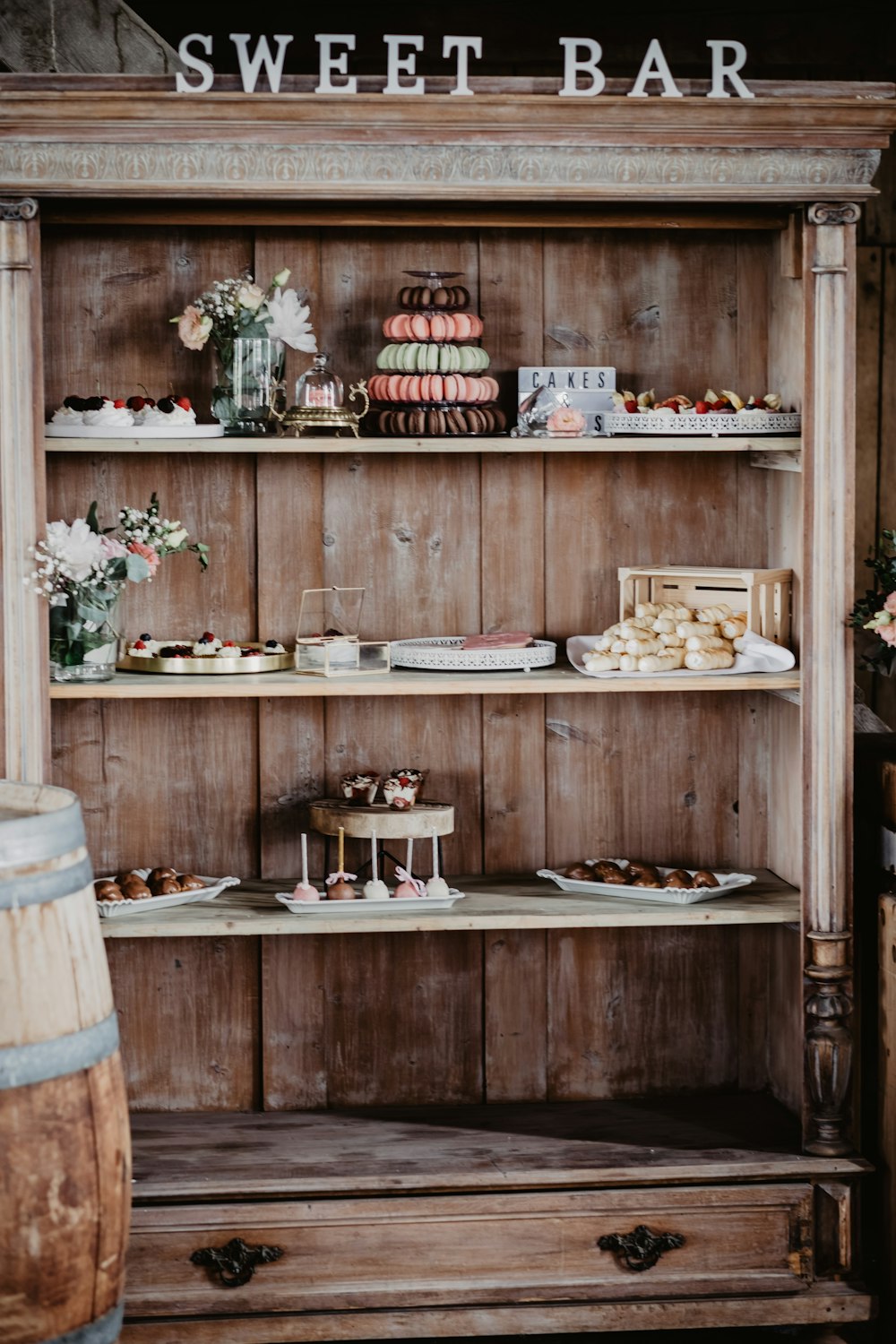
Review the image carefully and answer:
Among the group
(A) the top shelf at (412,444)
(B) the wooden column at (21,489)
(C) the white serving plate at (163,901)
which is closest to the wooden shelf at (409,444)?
(A) the top shelf at (412,444)

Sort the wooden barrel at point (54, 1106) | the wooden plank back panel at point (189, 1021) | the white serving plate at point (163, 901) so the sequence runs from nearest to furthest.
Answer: the wooden barrel at point (54, 1106) → the white serving plate at point (163, 901) → the wooden plank back panel at point (189, 1021)

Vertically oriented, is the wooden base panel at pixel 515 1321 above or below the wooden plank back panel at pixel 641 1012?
below

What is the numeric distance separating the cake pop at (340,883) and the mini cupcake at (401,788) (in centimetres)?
12

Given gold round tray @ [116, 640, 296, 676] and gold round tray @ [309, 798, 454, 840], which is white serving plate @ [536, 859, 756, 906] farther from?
gold round tray @ [116, 640, 296, 676]

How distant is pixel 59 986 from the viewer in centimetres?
188

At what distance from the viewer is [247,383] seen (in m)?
3.21

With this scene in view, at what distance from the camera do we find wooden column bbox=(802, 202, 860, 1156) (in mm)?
3031

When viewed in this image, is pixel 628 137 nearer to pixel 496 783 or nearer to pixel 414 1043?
pixel 496 783

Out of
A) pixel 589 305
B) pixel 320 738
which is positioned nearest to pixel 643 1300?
pixel 320 738

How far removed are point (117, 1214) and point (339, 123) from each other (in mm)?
1940

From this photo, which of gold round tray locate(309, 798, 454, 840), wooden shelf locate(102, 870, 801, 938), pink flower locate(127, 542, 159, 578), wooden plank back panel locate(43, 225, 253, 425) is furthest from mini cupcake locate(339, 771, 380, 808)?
wooden plank back panel locate(43, 225, 253, 425)

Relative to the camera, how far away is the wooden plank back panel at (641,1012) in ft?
11.6

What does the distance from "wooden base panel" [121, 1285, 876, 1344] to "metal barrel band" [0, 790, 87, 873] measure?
1.46m

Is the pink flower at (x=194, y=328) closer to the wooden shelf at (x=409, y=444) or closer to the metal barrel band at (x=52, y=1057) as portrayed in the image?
the wooden shelf at (x=409, y=444)
